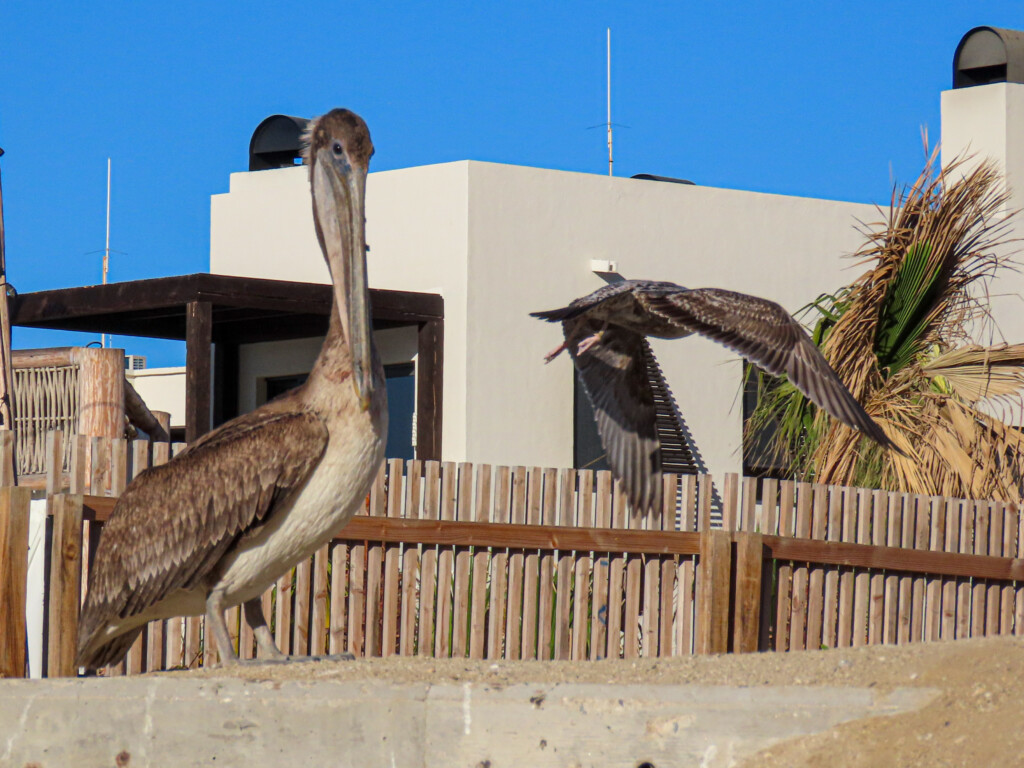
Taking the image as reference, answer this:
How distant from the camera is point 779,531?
9.16m

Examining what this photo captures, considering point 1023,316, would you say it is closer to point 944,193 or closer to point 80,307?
point 944,193

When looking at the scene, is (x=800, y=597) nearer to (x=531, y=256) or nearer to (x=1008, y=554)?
(x=1008, y=554)

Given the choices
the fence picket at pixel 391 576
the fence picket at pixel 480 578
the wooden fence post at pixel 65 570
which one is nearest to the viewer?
the wooden fence post at pixel 65 570

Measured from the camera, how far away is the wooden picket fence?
25.1ft

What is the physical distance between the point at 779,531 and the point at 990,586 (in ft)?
5.99

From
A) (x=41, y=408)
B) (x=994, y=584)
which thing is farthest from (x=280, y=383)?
(x=994, y=584)

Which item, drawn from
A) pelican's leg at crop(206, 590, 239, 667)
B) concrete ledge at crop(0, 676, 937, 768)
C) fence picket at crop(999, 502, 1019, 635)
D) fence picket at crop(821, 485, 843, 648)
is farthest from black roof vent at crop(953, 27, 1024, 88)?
concrete ledge at crop(0, 676, 937, 768)

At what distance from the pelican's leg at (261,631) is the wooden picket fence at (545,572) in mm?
1802

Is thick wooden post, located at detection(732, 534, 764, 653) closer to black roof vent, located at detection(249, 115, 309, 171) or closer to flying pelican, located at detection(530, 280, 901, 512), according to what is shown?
flying pelican, located at detection(530, 280, 901, 512)

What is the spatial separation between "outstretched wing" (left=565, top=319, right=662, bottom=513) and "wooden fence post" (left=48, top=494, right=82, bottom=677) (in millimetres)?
2829

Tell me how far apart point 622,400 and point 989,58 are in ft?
33.9

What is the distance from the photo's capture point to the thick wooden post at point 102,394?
8883mm

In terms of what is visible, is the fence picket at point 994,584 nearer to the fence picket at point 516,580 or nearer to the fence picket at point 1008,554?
the fence picket at point 1008,554

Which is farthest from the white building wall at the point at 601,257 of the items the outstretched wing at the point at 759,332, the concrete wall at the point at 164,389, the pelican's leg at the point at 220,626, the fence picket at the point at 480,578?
the concrete wall at the point at 164,389
